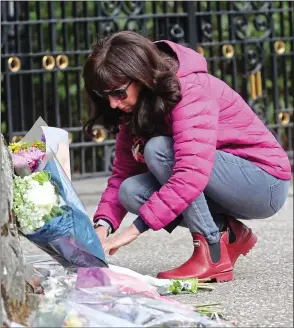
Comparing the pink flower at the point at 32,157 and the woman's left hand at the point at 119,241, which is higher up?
the pink flower at the point at 32,157

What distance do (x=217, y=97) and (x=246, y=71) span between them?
3.90 metres

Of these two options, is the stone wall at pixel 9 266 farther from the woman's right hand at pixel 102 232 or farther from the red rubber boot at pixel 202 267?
the red rubber boot at pixel 202 267

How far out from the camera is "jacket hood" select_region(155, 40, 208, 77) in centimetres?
446

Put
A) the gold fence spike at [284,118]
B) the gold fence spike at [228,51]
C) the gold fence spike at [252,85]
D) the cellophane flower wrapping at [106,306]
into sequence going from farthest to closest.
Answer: the gold fence spike at [284,118] → the gold fence spike at [252,85] → the gold fence spike at [228,51] → the cellophane flower wrapping at [106,306]

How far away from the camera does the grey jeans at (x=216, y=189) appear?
14.7 feet

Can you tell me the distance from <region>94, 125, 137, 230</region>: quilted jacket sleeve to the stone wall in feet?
3.44

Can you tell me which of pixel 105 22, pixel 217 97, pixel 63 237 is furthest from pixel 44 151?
pixel 105 22

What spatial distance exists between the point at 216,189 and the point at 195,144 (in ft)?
0.99

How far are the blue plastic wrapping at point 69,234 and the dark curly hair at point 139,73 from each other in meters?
0.57

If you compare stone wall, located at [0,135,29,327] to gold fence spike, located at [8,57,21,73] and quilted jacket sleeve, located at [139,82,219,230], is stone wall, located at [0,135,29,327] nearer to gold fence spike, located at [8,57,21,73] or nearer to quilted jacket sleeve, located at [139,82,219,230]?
quilted jacket sleeve, located at [139,82,219,230]

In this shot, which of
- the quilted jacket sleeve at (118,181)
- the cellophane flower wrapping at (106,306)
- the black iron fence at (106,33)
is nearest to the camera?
the cellophane flower wrapping at (106,306)

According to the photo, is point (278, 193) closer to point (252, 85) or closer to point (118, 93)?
point (118, 93)

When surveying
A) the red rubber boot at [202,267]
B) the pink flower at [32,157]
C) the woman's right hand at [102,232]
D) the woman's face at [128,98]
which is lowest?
the red rubber boot at [202,267]

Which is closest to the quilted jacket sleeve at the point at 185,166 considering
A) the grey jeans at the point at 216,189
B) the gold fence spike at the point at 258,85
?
the grey jeans at the point at 216,189
